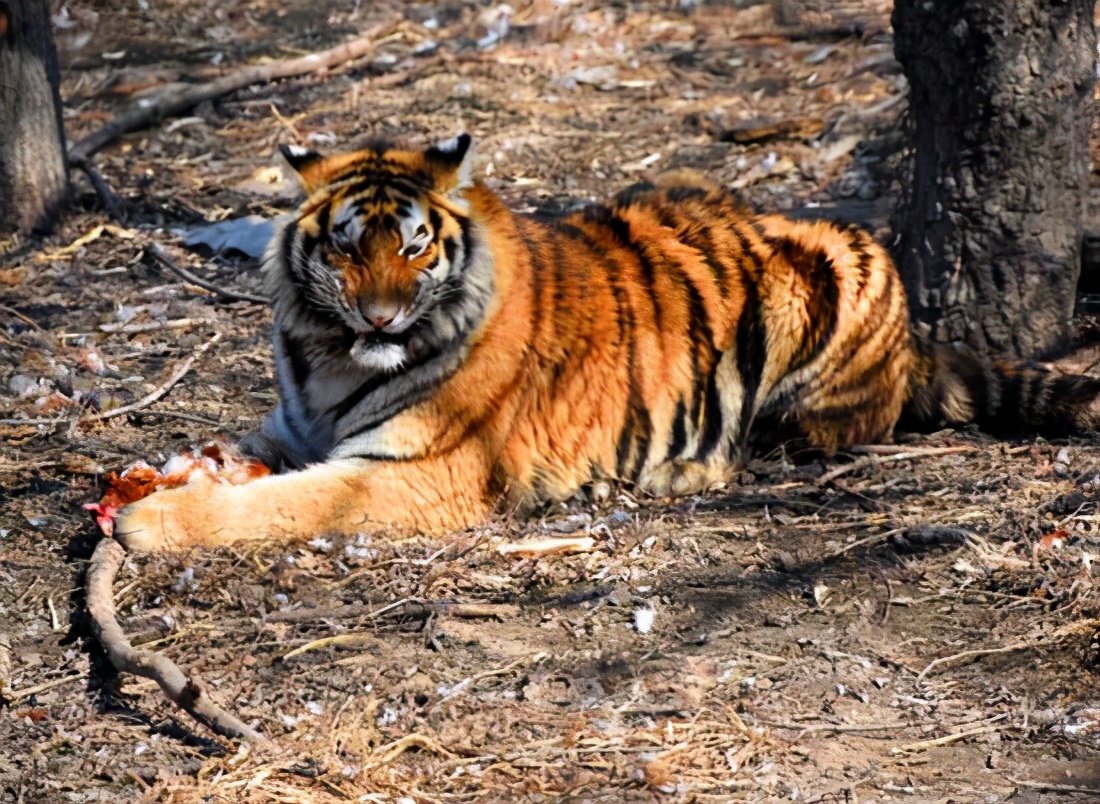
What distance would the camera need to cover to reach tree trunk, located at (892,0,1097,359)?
5.22 meters

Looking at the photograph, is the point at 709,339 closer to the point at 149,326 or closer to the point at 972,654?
the point at 972,654

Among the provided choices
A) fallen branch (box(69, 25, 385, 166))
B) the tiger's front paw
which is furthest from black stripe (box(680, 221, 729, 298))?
fallen branch (box(69, 25, 385, 166))

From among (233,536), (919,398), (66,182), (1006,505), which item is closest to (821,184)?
(919,398)

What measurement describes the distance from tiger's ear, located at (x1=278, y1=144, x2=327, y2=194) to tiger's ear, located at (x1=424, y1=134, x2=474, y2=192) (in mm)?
369

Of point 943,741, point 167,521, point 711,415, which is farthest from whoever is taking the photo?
point 711,415

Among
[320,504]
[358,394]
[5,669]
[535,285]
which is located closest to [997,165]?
[535,285]

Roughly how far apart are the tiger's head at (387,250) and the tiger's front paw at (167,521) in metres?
0.70

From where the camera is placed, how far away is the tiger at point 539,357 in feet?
14.2

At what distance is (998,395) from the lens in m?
5.12

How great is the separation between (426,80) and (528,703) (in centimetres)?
697

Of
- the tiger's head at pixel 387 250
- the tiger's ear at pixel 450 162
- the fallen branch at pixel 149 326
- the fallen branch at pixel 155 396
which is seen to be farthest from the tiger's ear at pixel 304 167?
the fallen branch at pixel 149 326

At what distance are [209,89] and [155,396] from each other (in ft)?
15.5

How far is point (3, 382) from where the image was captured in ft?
18.0

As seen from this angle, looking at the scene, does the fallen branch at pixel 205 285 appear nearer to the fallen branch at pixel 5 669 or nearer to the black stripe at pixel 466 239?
the black stripe at pixel 466 239
